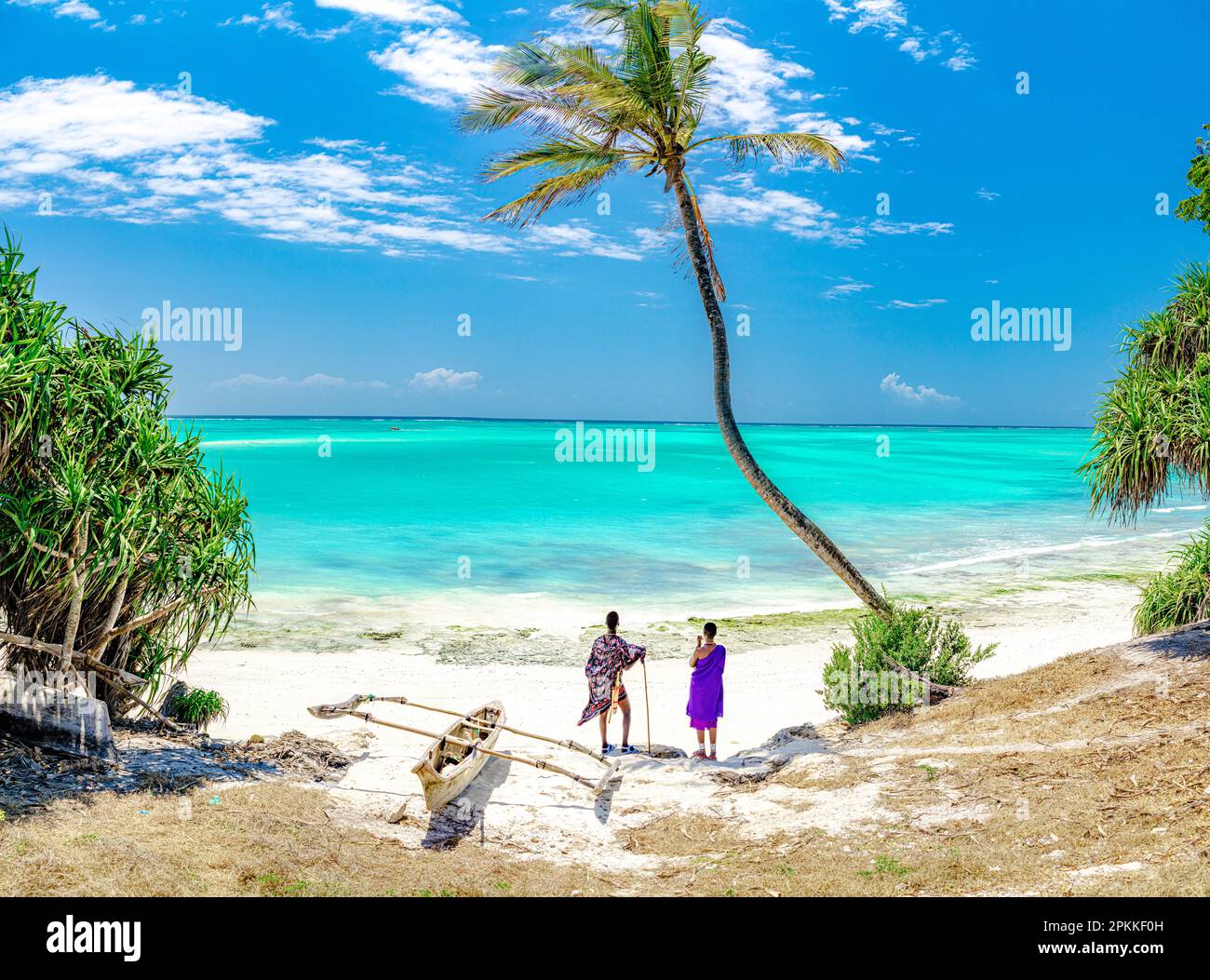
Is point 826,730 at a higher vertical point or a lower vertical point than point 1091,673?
lower

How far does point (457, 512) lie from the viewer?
47.5m

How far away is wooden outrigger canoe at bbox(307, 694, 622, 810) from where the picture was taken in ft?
27.5

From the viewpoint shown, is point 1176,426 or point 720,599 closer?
point 1176,426

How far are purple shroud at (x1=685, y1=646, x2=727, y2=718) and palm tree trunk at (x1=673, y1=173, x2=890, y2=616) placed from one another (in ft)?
10.7

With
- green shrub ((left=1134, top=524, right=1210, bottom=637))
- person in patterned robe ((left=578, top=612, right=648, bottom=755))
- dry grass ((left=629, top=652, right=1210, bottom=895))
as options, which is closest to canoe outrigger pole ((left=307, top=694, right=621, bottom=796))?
person in patterned robe ((left=578, top=612, right=648, bottom=755))

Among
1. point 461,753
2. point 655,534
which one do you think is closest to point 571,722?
point 461,753

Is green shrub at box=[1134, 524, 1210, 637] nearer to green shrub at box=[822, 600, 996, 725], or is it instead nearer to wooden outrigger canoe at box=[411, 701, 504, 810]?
green shrub at box=[822, 600, 996, 725]

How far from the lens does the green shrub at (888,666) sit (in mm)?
11797

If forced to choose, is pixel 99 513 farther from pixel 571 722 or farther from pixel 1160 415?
pixel 1160 415

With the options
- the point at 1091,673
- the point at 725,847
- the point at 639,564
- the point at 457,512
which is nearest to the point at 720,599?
the point at 639,564

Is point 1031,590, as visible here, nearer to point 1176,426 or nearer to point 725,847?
point 1176,426

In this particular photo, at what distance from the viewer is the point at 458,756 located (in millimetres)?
9625

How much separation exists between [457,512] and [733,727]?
36.3 m

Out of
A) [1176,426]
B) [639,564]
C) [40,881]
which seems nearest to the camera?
[40,881]
